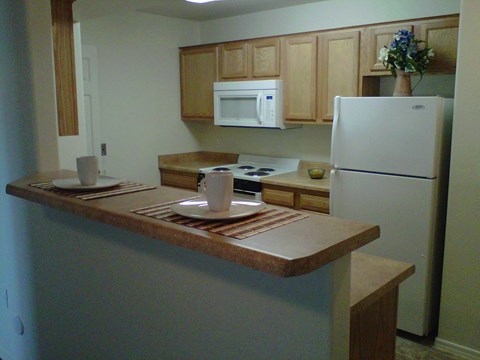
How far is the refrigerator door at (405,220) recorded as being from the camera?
280 cm

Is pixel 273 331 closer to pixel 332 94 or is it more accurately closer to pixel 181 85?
pixel 332 94

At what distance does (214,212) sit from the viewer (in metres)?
1.28

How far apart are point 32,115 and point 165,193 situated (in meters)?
0.81

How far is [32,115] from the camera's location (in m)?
2.01

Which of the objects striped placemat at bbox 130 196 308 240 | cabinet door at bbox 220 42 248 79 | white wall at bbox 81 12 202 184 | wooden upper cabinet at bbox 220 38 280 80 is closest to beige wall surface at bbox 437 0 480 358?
striped placemat at bbox 130 196 308 240

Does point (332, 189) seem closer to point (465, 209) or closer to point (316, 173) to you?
point (316, 173)

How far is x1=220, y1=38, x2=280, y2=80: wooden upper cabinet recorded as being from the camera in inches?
157

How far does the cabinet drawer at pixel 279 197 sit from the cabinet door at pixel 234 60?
114cm

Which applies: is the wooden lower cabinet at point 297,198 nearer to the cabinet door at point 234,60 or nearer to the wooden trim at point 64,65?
the cabinet door at point 234,60

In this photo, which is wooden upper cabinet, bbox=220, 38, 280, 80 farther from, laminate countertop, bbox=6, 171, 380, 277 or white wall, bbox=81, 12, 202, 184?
laminate countertop, bbox=6, 171, 380, 277

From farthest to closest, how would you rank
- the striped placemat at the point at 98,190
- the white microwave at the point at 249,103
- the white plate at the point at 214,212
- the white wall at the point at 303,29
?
1. the white microwave at the point at 249,103
2. the white wall at the point at 303,29
3. the striped placemat at the point at 98,190
4. the white plate at the point at 214,212

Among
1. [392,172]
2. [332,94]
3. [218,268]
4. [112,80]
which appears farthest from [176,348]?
[112,80]

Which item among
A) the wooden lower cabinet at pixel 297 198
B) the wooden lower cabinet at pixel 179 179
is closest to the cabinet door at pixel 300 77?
the wooden lower cabinet at pixel 297 198

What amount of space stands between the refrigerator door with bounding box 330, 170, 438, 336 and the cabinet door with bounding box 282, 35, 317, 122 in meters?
0.92
